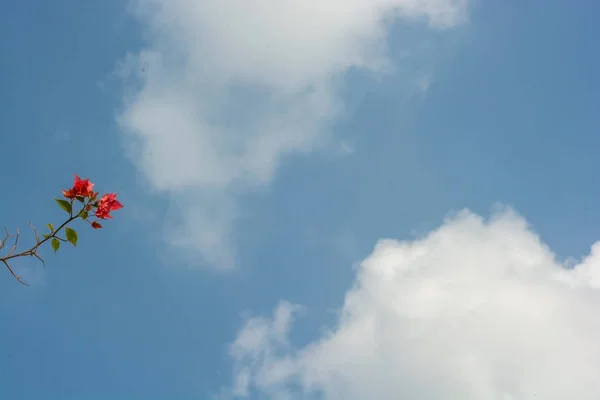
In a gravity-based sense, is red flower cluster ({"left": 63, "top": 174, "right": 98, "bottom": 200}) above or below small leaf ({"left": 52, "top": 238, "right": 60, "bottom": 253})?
→ above

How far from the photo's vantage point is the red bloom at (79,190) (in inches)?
215

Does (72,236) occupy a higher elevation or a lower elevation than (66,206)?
lower

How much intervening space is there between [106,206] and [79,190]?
0.31 metres

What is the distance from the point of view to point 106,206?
5543mm

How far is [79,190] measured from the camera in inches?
215

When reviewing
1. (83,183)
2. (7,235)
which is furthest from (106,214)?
(7,235)

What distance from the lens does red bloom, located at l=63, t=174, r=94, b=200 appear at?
17.9 ft

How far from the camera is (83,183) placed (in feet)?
18.0

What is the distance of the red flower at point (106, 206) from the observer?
552 cm

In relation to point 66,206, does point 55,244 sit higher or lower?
lower

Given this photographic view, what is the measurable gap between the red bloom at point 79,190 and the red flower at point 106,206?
13cm

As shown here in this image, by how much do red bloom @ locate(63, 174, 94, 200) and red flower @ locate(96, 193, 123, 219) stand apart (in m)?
0.13

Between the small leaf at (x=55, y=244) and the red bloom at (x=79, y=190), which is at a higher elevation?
the red bloom at (x=79, y=190)

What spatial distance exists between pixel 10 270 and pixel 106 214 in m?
1.06
